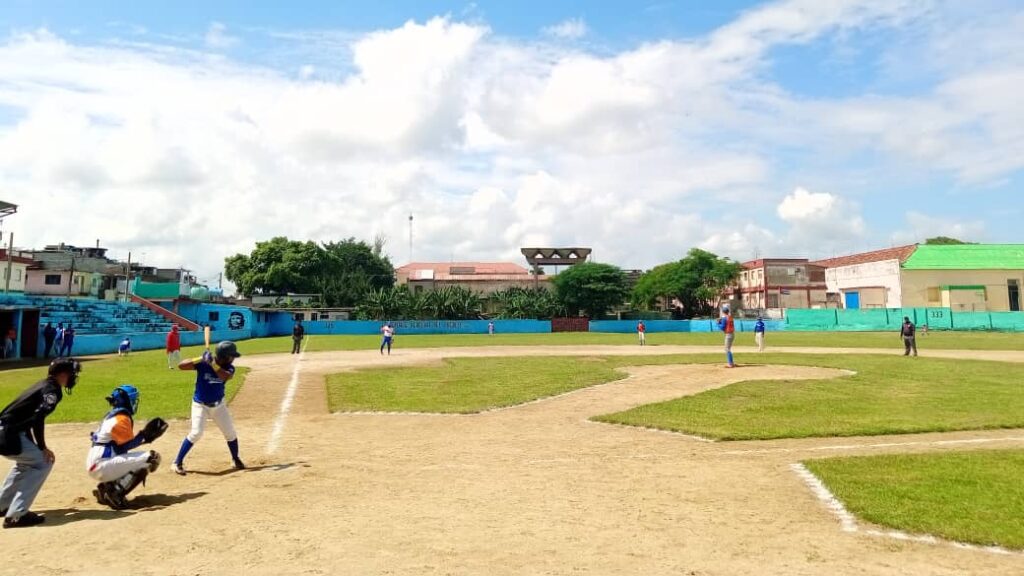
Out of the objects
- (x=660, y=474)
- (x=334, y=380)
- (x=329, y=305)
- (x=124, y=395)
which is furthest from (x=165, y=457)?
(x=329, y=305)

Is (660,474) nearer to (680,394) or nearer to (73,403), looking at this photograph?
(680,394)

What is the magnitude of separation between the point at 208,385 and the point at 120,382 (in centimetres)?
1496

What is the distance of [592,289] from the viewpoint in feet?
269

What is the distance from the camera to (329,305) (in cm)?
8262

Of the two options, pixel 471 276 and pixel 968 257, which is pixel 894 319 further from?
pixel 471 276

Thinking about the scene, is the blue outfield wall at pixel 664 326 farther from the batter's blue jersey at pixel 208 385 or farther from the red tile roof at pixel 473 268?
the batter's blue jersey at pixel 208 385

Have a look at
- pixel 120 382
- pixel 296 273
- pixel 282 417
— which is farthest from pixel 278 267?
pixel 282 417

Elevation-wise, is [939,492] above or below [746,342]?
below

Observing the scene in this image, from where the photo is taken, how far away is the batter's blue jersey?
903 centimetres

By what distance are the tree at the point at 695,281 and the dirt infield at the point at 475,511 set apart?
256 ft

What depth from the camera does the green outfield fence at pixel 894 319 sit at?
62.4m

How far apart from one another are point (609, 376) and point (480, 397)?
6430mm

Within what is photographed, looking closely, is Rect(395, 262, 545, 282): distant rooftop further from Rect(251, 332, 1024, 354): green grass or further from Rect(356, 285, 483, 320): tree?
Rect(251, 332, 1024, 354): green grass

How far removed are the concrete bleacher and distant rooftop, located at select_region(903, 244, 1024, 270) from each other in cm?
8120
